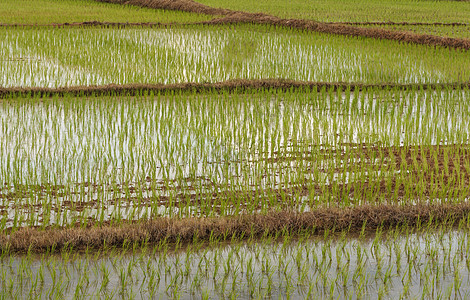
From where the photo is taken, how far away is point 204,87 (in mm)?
6973

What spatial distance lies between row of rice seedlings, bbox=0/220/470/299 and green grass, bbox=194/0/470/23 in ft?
33.4

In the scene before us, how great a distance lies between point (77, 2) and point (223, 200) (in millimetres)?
13799

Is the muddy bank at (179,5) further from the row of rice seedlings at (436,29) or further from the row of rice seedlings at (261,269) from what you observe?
the row of rice seedlings at (261,269)

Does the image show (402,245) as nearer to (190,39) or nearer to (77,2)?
(190,39)

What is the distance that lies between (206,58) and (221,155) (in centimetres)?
407

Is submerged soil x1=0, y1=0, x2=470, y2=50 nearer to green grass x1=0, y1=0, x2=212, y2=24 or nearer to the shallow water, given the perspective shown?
green grass x1=0, y1=0, x2=212, y2=24

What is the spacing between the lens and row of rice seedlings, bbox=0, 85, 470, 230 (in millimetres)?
3854

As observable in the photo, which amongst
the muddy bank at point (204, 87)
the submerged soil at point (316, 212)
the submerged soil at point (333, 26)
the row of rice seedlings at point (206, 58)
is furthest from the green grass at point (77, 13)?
the submerged soil at point (316, 212)

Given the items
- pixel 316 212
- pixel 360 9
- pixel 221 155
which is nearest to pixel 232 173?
pixel 221 155

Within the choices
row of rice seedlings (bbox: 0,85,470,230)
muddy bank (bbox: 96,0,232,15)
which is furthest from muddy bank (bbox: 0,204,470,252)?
muddy bank (bbox: 96,0,232,15)

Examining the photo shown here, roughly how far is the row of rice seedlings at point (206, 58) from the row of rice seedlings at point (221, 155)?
39.5 inches

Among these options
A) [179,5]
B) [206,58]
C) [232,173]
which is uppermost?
[179,5]

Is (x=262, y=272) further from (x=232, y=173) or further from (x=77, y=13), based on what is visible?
(x=77, y=13)

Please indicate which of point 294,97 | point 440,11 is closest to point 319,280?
point 294,97
